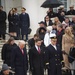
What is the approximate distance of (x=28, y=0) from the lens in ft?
78.8

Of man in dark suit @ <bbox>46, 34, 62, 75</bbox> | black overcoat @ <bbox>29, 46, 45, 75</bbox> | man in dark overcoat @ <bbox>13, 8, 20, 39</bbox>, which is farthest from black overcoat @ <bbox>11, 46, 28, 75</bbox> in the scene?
man in dark overcoat @ <bbox>13, 8, 20, 39</bbox>

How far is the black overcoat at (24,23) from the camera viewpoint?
22.4 metres

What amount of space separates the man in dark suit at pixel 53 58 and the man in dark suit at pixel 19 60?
0.83 metres

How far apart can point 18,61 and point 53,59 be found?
1.22 metres

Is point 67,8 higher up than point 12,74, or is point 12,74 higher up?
point 67,8

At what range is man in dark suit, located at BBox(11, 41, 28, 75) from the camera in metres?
17.0

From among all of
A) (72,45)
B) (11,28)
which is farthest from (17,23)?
(72,45)

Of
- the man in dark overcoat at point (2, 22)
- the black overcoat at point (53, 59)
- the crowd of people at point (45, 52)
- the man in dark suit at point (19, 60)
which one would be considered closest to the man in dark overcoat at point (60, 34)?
the crowd of people at point (45, 52)

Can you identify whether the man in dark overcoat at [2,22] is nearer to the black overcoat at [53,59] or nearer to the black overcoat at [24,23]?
the black overcoat at [24,23]

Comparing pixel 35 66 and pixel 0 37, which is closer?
pixel 35 66

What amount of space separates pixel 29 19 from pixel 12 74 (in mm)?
6940

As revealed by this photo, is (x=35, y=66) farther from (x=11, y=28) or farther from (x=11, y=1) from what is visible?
(x=11, y=1)

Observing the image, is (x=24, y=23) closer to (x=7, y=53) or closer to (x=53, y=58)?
(x=7, y=53)

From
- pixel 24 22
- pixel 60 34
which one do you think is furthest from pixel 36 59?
pixel 24 22
